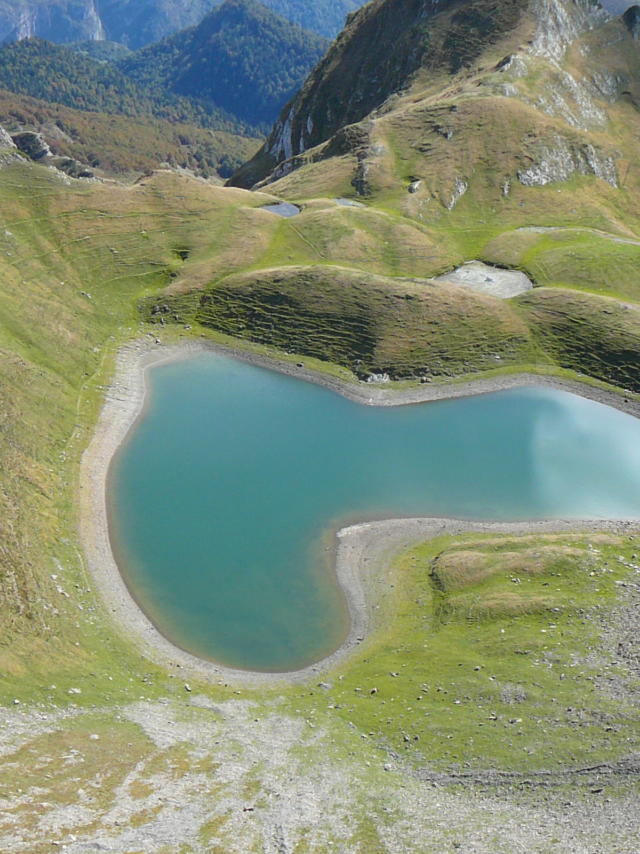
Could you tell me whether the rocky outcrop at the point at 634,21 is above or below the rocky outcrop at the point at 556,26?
above

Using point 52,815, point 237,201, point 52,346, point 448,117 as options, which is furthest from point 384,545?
point 448,117

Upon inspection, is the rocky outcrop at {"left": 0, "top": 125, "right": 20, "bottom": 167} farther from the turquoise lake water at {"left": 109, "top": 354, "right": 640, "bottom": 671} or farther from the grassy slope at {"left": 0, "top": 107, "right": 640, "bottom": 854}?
the turquoise lake water at {"left": 109, "top": 354, "right": 640, "bottom": 671}

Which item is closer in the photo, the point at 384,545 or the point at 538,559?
the point at 538,559

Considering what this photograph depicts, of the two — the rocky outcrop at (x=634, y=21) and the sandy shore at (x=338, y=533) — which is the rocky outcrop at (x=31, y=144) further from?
the rocky outcrop at (x=634, y=21)

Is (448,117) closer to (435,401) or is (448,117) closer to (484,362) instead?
(484,362)

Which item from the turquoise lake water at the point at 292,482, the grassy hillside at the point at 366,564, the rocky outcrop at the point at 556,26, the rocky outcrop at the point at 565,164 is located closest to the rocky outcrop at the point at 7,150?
the grassy hillside at the point at 366,564
